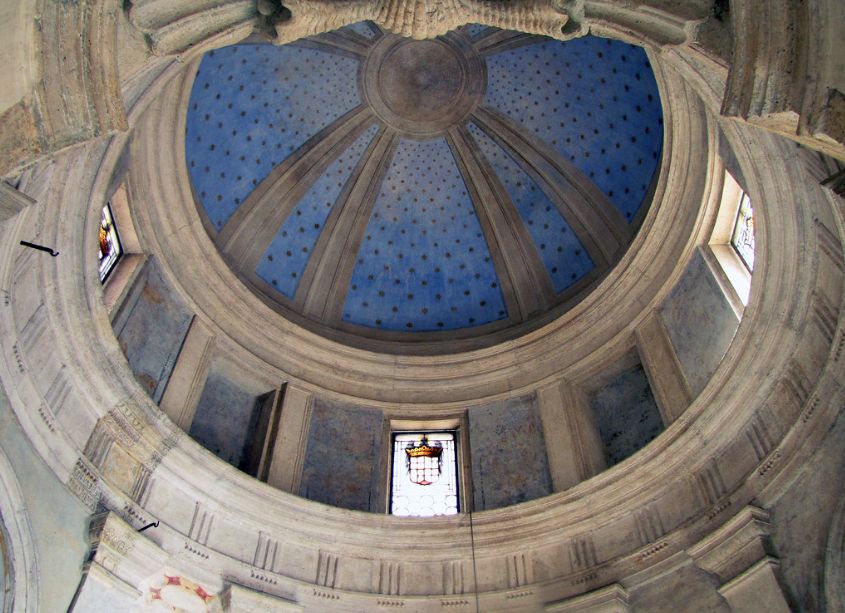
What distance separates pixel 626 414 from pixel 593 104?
230 inches

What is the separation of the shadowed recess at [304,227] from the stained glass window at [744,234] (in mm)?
7510

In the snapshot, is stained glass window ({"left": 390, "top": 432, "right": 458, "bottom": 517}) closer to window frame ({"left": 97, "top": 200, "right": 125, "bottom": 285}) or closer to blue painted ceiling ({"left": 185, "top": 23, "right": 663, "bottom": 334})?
blue painted ceiling ({"left": 185, "top": 23, "right": 663, "bottom": 334})

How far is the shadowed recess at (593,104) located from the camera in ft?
48.7

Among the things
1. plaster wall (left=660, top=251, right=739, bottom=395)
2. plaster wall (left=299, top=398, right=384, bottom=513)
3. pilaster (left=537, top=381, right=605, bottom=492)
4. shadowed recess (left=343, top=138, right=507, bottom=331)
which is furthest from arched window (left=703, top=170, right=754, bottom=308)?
plaster wall (left=299, top=398, right=384, bottom=513)

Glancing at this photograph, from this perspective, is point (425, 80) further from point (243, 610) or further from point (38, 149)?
point (38, 149)

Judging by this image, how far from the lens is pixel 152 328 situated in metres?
12.4

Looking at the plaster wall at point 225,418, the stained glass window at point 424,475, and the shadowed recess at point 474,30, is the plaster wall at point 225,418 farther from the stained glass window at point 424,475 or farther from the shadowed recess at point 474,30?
the shadowed recess at point 474,30

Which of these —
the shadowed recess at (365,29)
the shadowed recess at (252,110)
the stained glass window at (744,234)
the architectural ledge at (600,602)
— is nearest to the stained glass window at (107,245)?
the shadowed recess at (252,110)

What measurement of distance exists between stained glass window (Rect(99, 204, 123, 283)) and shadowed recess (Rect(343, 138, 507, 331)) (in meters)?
4.74

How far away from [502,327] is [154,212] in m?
6.25

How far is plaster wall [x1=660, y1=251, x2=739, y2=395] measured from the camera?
1165 centimetres

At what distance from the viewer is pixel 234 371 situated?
13625 millimetres

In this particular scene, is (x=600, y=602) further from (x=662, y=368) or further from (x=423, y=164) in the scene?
(x=423, y=164)

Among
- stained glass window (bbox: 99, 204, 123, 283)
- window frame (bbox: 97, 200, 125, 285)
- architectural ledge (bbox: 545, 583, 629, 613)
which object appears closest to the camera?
architectural ledge (bbox: 545, 583, 629, 613)
